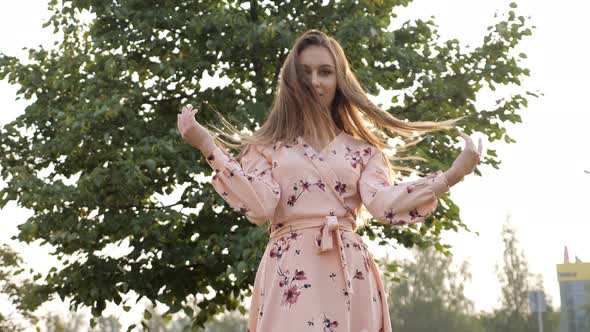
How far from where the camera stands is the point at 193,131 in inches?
173

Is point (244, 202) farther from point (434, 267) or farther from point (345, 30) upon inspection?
point (434, 267)

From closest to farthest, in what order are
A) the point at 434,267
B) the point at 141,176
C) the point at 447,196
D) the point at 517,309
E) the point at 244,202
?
the point at 244,202, the point at 141,176, the point at 447,196, the point at 517,309, the point at 434,267

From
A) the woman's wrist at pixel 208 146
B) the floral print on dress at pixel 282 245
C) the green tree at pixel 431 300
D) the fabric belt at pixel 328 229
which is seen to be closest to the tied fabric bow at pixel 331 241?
the fabric belt at pixel 328 229

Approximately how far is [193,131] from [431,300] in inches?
1707

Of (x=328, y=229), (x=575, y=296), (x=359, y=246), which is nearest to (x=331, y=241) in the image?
(x=328, y=229)

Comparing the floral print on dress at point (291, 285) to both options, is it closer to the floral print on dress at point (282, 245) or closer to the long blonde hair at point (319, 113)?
the floral print on dress at point (282, 245)

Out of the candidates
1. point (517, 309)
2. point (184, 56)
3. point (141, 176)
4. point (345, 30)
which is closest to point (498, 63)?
point (345, 30)

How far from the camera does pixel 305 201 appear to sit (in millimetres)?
4574

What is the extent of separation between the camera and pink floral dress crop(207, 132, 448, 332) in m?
4.46

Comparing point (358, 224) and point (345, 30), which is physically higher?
point (345, 30)

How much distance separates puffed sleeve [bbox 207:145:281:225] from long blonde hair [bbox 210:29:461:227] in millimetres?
290

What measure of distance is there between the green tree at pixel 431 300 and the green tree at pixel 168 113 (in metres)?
27.8

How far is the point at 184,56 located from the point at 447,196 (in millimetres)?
3844

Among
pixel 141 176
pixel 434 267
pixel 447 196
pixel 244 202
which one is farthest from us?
pixel 434 267
